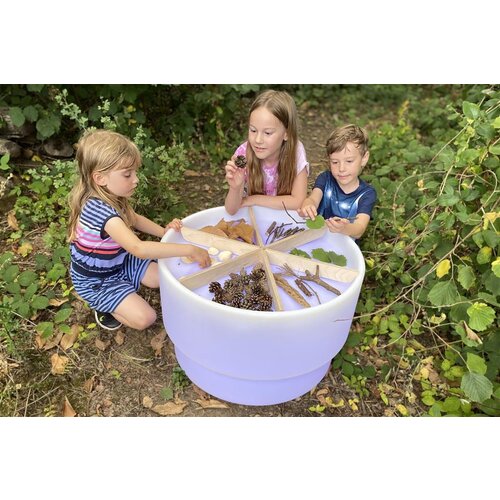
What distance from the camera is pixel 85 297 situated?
240cm

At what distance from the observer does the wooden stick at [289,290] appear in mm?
2066

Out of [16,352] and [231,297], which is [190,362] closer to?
[231,297]

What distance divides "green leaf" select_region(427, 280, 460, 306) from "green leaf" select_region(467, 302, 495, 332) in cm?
16

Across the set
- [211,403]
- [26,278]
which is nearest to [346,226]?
[211,403]

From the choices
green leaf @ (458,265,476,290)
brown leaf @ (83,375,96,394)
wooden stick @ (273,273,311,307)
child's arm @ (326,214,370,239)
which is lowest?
brown leaf @ (83,375,96,394)

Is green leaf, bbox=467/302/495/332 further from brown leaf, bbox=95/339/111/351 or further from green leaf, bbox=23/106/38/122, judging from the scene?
green leaf, bbox=23/106/38/122

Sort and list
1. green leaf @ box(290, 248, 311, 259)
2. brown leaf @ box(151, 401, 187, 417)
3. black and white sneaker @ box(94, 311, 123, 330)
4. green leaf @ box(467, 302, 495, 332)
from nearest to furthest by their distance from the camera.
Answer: green leaf @ box(467, 302, 495, 332)
brown leaf @ box(151, 401, 187, 417)
green leaf @ box(290, 248, 311, 259)
black and white sneaker @ box(94, 311, 123, 330)

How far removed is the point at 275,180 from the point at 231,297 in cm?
91

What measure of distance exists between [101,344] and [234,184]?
1.03 metres

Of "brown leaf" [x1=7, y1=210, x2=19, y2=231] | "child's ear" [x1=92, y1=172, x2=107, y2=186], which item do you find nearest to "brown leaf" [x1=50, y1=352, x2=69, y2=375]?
"child's ear" [x1=92, y1=172, x2=107, y2=186]

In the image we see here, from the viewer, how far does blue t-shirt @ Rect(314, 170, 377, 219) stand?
250 centimetres

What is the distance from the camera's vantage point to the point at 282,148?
8.43ft

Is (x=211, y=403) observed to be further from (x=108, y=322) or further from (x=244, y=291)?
(x=108, y=322)

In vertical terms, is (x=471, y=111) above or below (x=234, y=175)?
above
